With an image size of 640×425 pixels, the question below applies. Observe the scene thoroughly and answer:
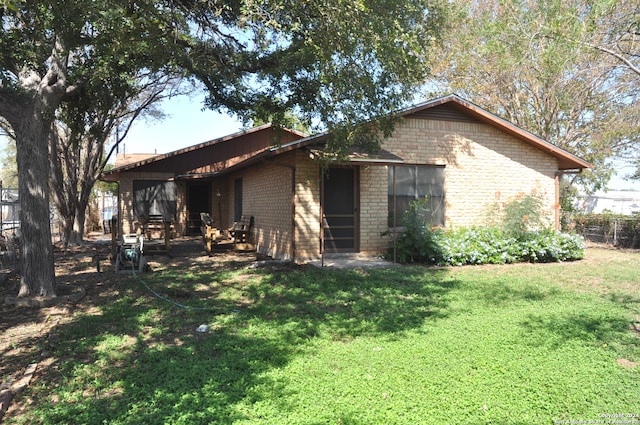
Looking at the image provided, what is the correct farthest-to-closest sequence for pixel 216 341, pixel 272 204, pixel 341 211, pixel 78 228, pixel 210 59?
pixel 78 228
pixel 272 204
pixel 341 211
pixel 210 59
pixel 216 341

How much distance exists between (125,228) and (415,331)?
17.1 meters

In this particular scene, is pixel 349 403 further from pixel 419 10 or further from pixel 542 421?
pixel 419 10

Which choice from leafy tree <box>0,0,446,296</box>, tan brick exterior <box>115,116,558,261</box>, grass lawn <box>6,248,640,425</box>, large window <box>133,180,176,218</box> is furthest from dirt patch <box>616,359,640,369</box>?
large window <box>133,180,176,218</box>

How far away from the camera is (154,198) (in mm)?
19828

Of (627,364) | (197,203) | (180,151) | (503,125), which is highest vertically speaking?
(180,151)

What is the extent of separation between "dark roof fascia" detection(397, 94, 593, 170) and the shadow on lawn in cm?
538

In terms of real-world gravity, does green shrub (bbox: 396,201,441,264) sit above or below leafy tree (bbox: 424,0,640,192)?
below

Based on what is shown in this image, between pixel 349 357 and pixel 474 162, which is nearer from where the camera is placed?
pixel 349 357

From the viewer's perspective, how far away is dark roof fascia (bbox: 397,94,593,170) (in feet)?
39.5

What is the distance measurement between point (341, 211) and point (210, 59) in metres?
5.05

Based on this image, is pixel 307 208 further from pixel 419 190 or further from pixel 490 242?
pixel 490 242

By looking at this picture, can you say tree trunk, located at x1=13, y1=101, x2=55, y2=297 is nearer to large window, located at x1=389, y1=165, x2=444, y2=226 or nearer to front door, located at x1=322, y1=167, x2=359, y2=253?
front door, located at x1=322, y1=167, x2=359, y2=253

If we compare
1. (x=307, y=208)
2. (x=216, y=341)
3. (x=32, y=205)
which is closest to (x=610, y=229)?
(x=307, y=208)

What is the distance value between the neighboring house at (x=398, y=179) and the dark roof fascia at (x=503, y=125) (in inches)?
1.2
